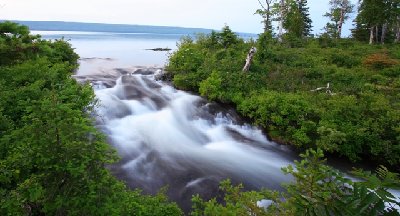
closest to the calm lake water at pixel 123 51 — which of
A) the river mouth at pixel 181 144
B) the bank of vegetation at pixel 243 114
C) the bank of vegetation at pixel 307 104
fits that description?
the bank of vegetation at pixel 243 114

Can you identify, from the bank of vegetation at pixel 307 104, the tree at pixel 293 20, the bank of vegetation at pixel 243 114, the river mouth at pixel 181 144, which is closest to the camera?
the bank of vegetation at pixel 243 114

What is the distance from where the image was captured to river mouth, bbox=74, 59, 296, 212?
9273mm

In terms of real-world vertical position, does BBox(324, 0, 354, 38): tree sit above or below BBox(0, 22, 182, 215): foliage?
above

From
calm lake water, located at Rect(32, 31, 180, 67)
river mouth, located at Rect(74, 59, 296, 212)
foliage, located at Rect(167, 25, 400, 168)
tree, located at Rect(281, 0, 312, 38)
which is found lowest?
river mouth, located at Rect(74, 59, 296, 212)

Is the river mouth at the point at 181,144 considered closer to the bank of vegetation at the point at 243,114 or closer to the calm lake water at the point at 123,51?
the bank of vegetation at the point at 243,114

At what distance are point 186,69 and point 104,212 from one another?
624 inches

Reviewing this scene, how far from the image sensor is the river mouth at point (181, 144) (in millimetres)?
9273

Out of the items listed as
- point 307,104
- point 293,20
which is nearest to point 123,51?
point 293,20

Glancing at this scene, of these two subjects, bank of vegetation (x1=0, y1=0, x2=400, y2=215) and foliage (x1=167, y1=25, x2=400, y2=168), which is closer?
bank of vegetation (x1=0, y1=0, x2=400, y2=215)

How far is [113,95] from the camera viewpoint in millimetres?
16344

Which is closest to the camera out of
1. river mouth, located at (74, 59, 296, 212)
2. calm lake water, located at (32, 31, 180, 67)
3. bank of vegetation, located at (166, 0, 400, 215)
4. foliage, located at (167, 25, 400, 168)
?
bank of vegetation, located at (166, 0, 400, 215)

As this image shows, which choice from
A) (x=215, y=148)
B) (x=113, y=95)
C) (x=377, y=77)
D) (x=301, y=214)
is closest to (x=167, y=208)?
(x=301, y=214)

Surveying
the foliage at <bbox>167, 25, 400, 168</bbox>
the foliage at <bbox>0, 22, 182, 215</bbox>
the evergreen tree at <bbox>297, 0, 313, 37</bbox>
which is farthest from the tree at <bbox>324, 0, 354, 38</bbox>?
the foliage at <bbox>0, 22, 182, 215</bbox>

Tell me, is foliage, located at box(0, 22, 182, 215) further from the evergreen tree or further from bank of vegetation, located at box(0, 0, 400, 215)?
the evergreen tree
